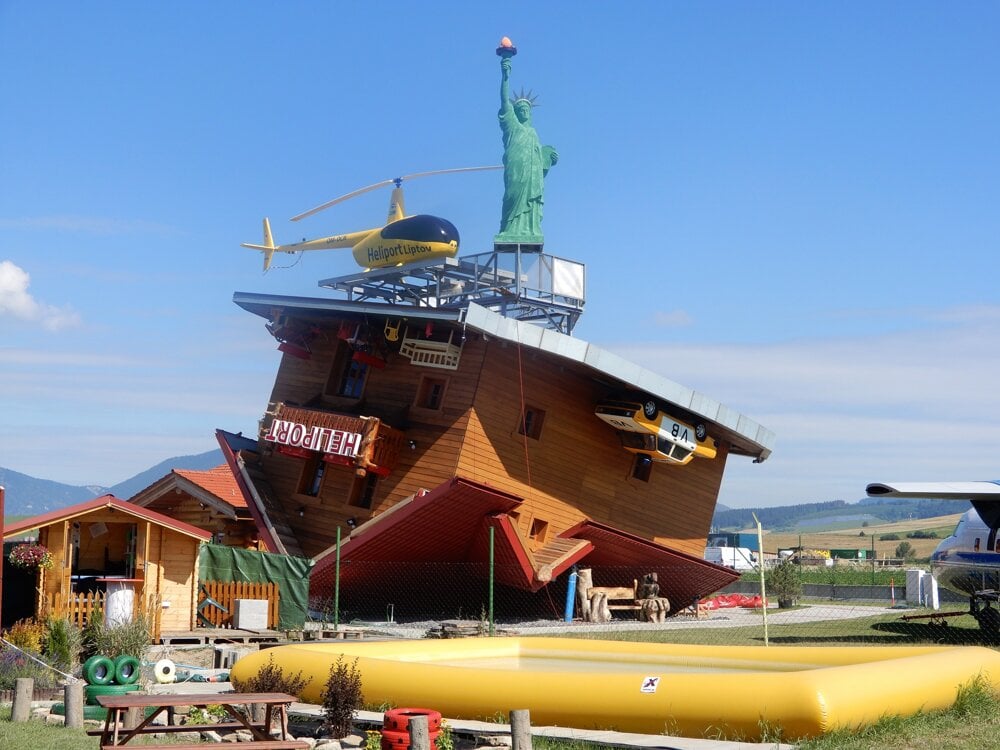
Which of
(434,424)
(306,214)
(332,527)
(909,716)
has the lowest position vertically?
(909,716)

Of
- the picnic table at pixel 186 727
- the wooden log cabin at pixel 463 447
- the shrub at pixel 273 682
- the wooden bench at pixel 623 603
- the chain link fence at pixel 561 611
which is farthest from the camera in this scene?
the wooden bench at pixel 623 603

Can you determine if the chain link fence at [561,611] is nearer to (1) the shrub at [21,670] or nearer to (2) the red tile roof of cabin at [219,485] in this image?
(2) the red tile roof of cabin at [219,485]

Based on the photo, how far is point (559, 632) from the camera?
27328mm

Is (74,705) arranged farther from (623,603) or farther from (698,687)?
(623,603)

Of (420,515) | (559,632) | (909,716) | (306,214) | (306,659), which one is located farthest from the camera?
(306,214)

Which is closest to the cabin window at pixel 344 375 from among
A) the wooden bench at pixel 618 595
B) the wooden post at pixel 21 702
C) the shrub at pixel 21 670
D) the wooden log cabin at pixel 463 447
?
the wooden log cabin at pixel 463 447

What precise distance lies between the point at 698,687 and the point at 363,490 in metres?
20.5

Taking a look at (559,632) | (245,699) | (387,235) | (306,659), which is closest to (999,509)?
(559,632)

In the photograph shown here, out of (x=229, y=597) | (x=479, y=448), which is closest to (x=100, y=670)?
(x=229, y=597)

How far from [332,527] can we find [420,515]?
367cm

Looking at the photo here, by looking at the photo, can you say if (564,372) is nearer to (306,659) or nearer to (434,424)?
(434,424)

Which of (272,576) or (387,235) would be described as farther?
(387,235)

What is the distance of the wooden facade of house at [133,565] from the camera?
74.4ft

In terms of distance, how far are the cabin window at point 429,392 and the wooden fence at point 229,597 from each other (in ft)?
22.3
